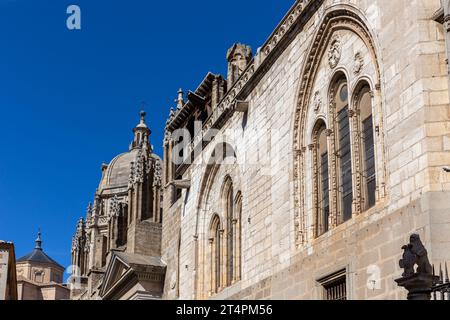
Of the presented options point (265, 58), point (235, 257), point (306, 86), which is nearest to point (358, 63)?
point (306, 86)

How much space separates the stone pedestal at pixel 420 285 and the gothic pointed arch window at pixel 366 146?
11.5 feet

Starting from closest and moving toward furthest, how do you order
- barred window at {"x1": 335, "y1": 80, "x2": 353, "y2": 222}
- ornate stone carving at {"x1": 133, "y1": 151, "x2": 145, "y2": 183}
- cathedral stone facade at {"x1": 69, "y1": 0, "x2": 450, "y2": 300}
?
1. cathedral stone facade at {"x1": 69, "y1": 0, "x2": 450, "y2": 300}
2. barred window at {"x1": 335, "y1": 80, "x2": 353, "y2": 222}
3. ornate stone carving at {"x1": 133, "y1": 151, "x2": 145, "y2": 183}

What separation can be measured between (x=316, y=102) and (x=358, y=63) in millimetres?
1923

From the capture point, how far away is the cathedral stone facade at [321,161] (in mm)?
12062

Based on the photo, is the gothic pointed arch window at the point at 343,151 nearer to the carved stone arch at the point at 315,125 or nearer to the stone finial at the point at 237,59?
the carved stone arch at the point at 315,125

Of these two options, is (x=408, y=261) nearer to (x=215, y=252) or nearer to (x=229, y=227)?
(x=229, y=227)

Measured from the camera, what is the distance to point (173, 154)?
28.5m

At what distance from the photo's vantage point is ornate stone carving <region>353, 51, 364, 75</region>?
14.5 metres

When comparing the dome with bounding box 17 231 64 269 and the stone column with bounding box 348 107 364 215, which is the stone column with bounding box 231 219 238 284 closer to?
the stone column with bounding box 348 107 364 215

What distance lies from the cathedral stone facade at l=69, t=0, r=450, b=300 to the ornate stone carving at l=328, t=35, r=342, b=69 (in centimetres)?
4

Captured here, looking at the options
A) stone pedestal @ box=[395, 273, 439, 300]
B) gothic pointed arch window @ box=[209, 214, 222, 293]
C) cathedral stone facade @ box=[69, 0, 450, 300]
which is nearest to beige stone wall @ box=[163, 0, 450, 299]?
cathedral stone facade @ box=[69, 0, 450, 300]

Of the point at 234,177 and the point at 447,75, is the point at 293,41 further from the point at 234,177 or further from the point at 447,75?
the point at 447,75

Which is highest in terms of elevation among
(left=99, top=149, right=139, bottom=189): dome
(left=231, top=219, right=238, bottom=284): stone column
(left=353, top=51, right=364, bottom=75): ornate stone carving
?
(left=99, top=149, right=139, bottom=189): dome
